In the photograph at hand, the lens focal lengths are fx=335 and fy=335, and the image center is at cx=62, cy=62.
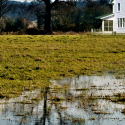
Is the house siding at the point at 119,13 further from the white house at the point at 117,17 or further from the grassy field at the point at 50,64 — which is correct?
the grassy field at the point at 50,64

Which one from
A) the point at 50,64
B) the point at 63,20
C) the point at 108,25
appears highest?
the point at 63,20

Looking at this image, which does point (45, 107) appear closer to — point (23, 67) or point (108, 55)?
point (23, 67)

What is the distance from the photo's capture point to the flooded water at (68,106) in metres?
5.50

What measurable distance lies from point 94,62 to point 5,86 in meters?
6.10

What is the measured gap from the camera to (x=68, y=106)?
6.45 m

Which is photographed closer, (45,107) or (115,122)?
(115,122)

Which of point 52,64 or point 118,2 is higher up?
point 118,2

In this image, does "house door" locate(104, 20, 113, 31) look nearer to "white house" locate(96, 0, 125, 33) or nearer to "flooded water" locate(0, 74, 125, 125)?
"white house" locate(96, 0, 125, 33)

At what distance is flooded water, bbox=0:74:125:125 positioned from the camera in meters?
5.50

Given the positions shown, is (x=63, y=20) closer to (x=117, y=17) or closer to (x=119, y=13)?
(x=117, y=17)

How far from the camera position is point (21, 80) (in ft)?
31.4

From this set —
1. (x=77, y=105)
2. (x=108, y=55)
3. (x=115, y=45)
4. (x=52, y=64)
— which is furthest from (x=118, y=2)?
(x=77, y=105)

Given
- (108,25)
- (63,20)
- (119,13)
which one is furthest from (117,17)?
(63,20)

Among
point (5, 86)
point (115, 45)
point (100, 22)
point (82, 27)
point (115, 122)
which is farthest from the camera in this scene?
point (100, 22)
